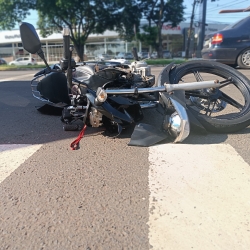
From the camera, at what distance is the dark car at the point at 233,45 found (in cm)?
962

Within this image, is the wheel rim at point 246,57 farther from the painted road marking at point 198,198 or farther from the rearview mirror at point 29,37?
the rearview mirror at point 29,37

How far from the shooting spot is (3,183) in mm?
2449

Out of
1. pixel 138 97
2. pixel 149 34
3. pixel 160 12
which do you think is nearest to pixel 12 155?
pixel 138 97

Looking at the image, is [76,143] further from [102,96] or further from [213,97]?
[213,97]

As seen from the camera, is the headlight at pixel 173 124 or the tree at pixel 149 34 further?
the tree at pixel 149 34

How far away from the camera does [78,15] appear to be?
29.4m

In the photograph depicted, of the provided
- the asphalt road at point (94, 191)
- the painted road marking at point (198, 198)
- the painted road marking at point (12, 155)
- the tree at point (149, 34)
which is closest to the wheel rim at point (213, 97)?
the asphalt road at point (94, 191)

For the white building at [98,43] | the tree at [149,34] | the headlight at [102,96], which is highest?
the headlight at [102,96]

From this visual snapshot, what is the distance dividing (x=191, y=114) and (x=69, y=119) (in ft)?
5.52

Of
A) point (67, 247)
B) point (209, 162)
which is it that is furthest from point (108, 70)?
point (67, 247)

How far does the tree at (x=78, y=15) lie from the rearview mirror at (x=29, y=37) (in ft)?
80.6

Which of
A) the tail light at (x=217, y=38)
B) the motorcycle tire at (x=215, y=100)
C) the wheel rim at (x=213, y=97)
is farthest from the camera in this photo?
the tail light at (x=217, y=38)

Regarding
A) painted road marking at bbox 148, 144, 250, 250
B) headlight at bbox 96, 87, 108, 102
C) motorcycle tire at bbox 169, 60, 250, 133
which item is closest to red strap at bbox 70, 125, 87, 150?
headlight at bbox 96, 87, 108, 102

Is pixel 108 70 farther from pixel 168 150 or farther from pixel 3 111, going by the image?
pixel 3 111
